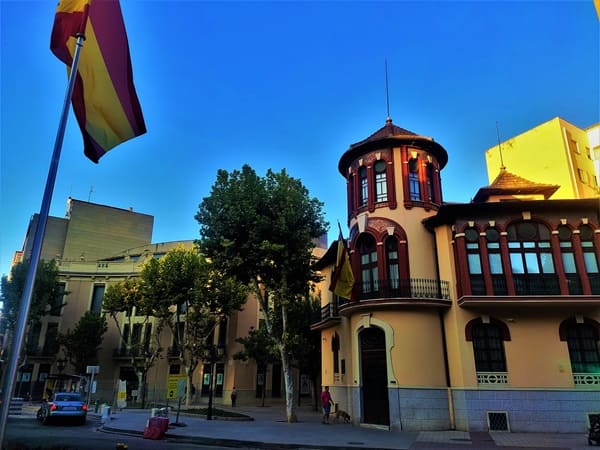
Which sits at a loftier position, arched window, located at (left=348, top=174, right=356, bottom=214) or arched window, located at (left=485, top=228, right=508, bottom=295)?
arched window, located at (left=348, top=174, right=356, bottom=214)

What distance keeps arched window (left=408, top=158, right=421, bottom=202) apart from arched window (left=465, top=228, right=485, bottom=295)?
10.3 feet

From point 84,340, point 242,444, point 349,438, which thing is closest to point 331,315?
point 349,438

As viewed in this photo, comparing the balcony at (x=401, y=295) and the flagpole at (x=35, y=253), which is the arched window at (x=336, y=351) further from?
the flagpole at (x=35, y=253)

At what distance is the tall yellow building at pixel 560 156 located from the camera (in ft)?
119

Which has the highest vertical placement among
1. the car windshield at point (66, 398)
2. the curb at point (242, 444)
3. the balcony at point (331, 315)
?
the balcony at point (331, 315)

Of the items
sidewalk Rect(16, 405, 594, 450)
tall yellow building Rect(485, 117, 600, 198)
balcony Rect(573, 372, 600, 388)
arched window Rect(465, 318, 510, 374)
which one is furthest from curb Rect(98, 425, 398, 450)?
tall yellow building Rect(485, 117, 600, 198)

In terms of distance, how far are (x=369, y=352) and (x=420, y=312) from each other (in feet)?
10.1

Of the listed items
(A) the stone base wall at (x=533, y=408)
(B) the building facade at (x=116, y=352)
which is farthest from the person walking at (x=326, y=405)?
→ (B) the building facade at (x=116, y=352)

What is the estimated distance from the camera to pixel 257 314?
42.2 metres

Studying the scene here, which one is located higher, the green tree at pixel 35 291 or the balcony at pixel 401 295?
the green tree at pixel 35 291

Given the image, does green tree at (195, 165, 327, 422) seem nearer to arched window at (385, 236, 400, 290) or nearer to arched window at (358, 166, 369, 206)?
arched window at (358, 166, 369, 206)

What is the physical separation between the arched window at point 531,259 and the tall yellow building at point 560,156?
16915 millimetres

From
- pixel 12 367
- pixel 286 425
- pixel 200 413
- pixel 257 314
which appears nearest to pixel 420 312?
pixel 286 425

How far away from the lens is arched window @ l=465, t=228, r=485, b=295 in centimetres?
1991
